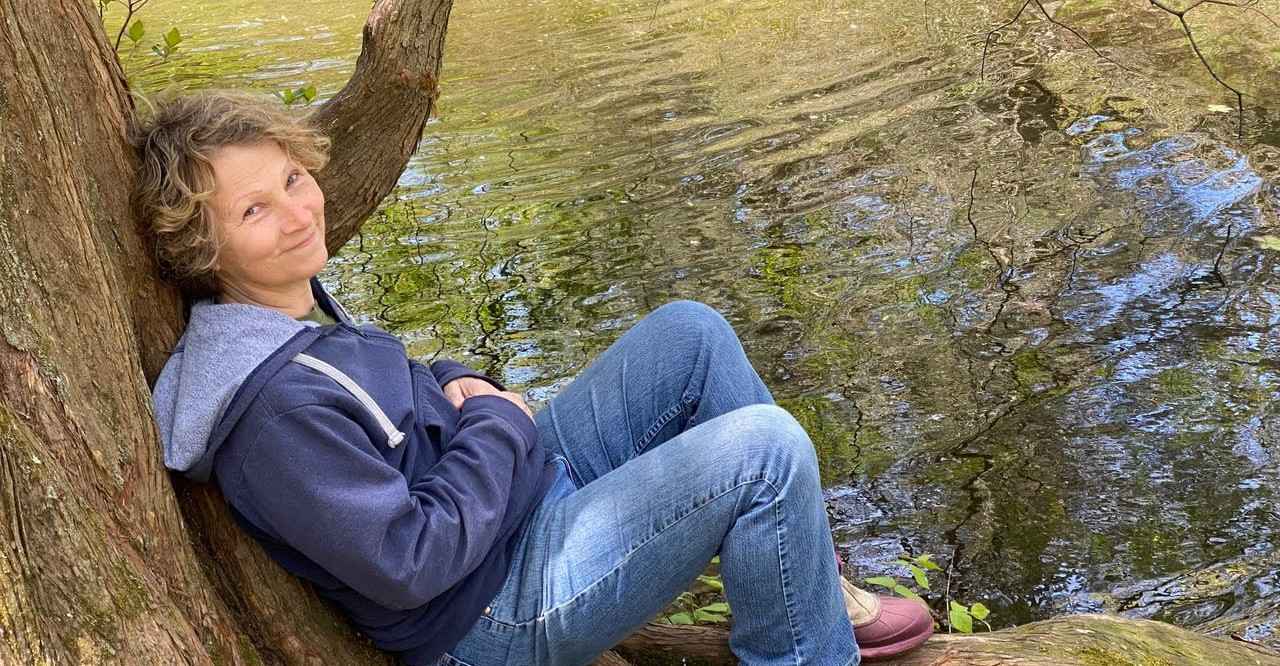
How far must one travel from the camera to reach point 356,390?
1985mm

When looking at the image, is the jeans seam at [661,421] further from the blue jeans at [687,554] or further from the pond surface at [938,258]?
the pond surface at [938,258]

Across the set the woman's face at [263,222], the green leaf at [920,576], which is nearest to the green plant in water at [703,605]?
the green leaf at [920,576]

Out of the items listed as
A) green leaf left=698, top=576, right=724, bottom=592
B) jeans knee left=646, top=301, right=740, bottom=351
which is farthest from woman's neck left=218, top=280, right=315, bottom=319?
green leaf left=698, top=576, right=724, bottom=592

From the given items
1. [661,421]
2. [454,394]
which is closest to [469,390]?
[454,394]

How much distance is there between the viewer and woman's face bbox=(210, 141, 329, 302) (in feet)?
6.86

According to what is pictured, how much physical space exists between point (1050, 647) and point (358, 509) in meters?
1.52

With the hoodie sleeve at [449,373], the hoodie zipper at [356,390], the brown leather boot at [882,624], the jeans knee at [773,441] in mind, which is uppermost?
the hoodie zipper at [356,390]

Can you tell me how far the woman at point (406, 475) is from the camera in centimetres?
187

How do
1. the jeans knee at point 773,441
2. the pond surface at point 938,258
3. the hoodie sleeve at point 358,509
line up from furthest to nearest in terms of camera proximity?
1. the pond surface at point 938,258
2. the jeans knee at point 773,441
3. the hoodie sleeve at point 358,509

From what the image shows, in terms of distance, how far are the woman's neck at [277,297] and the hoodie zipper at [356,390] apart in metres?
0.21

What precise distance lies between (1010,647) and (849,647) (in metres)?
0.54

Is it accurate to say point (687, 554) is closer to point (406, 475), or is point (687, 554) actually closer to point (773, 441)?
point (773, 441)

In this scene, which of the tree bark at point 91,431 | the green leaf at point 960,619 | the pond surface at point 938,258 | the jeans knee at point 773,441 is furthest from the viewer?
the pond surface at point 938,258

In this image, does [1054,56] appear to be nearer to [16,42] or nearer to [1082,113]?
[1082,113]
